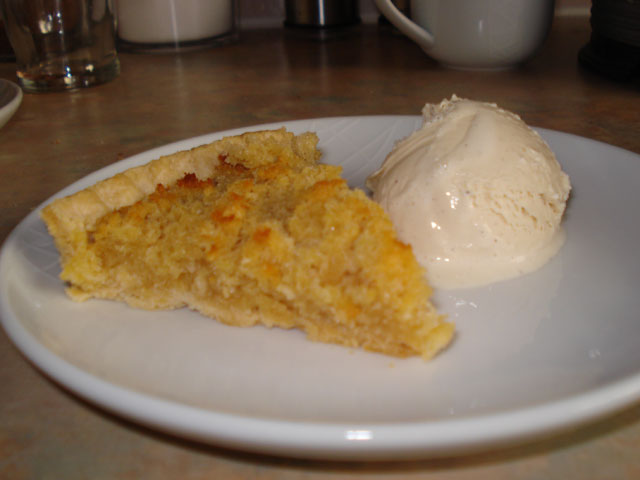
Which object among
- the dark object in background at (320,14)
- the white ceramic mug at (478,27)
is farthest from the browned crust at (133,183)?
the dark object in background at (320,14)

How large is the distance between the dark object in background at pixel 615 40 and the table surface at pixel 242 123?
0.10m

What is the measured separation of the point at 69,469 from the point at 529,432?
30.5 inches

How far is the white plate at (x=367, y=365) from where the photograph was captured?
89 cm

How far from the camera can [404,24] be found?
130 inches

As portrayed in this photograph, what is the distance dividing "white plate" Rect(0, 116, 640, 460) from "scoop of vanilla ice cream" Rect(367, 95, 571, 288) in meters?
0.09

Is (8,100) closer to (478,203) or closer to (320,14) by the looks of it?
(478,203)

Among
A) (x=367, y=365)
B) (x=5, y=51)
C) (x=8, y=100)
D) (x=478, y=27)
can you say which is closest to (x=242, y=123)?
(x=8, y=100)

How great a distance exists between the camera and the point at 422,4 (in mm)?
3295

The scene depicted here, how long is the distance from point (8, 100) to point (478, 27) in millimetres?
2276

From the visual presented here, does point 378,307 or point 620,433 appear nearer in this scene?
point 620,433

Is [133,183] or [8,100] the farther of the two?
[8,100]

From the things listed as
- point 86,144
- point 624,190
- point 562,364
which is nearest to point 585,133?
point 624,190

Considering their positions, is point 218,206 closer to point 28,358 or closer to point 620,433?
point 28,358

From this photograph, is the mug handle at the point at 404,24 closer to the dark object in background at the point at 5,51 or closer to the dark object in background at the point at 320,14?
the dark object in background at the point at 320,14
